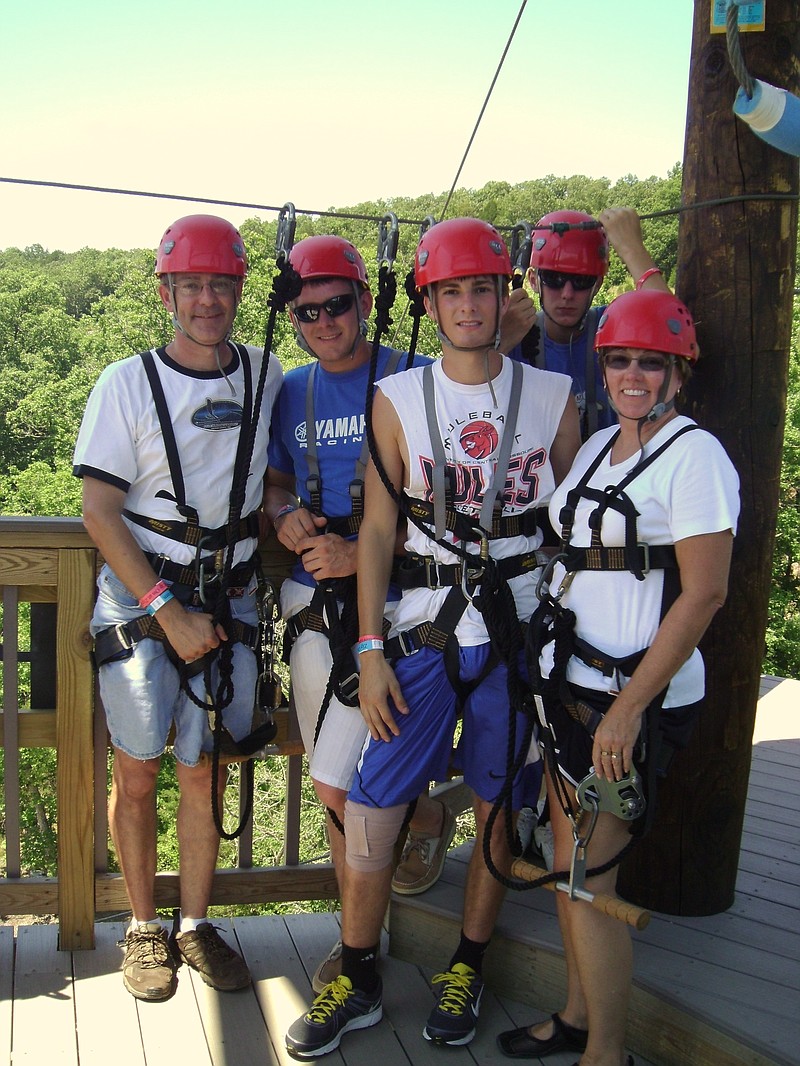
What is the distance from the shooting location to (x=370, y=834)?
275 cm

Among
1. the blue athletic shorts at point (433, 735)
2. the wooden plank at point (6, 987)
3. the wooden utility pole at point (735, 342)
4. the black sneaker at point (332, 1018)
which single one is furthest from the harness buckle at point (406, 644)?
the wooden plank at point (6, 987)

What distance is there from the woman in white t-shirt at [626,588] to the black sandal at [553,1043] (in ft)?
0.64

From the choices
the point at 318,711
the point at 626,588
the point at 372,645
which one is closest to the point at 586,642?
the point at 626,588

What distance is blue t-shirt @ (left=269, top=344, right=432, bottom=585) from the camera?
3041 mm

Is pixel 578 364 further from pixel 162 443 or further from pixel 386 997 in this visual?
pixel 386 997

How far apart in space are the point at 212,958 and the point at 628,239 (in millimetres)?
2431

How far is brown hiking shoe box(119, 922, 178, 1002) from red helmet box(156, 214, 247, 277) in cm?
198

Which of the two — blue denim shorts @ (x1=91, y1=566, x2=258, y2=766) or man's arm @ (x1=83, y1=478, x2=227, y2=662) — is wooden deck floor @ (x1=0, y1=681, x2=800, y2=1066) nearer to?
blue denim shorts @ (x1=91, y1=566, x2=258, y2=766)

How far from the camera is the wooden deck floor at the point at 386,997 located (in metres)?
2.59

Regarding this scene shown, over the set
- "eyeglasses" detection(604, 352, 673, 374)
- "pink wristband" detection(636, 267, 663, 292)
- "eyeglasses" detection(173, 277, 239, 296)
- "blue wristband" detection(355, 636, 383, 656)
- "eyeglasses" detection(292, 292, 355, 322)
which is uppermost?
"pink wristband" detection(636, 267, 663, 292)

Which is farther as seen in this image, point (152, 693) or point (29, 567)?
point (29, 567)

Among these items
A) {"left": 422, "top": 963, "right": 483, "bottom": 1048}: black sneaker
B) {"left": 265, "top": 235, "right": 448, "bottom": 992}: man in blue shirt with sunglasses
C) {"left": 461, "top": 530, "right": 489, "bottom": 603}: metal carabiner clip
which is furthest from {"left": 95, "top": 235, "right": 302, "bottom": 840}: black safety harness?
{"left": 422, "top": 963, "right": 483, "bottom": 1048}: black sneaker

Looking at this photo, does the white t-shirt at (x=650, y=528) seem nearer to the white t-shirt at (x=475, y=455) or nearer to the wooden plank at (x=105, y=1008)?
the white t-shirt at (x=475, y=455)

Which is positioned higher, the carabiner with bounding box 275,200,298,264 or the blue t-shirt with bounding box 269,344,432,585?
the carabiner with bounding box 275,200,298,264
